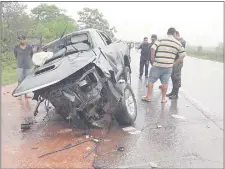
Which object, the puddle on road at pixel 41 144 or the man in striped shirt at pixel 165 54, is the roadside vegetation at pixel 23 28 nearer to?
the man in striped shirt at pixel 165 54

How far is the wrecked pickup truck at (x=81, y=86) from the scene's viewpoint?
541cm

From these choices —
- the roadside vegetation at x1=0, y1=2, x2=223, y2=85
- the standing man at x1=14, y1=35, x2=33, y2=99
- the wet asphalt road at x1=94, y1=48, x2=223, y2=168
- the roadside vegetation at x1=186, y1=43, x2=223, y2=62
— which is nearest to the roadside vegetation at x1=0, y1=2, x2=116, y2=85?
the roadside vegetation at x1=0, y1=2, x2=223, y2=85

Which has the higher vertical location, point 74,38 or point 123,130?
point 74,38

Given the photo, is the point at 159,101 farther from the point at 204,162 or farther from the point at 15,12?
the point at 15,12

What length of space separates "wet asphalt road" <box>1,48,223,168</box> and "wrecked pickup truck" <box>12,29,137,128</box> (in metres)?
0.36

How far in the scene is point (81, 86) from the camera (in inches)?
214

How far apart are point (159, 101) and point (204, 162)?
4095mm

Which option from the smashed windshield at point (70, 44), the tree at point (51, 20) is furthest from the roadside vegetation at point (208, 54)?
the smashed windshield at point (70, 44)

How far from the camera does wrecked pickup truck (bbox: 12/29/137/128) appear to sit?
5.41 metres

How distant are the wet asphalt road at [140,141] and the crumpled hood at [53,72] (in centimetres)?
94

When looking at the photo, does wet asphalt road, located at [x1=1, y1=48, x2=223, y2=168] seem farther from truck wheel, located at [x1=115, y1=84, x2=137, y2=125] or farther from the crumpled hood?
the crumpled hood

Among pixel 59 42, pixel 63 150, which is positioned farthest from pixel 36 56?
pixel 63 150

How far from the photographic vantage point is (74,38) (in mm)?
7332

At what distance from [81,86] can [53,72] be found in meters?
0.50
